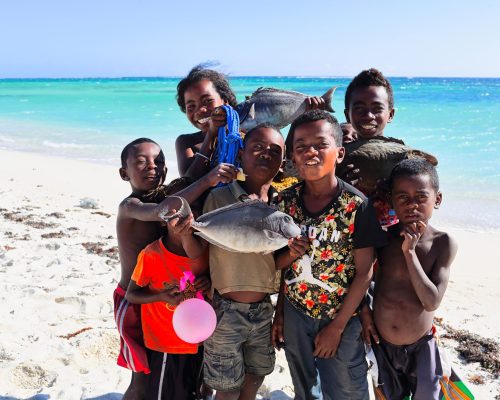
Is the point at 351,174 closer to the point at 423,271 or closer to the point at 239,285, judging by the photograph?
the point at 423,271

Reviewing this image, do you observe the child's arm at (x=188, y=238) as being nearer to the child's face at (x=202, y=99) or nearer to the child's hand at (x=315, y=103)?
the child's face at (x=202, y=99)

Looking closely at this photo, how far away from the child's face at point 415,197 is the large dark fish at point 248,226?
647 millimetres

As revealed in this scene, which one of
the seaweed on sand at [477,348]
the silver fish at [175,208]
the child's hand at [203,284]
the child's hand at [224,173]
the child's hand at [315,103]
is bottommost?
the seaweed on sand at [477,348]

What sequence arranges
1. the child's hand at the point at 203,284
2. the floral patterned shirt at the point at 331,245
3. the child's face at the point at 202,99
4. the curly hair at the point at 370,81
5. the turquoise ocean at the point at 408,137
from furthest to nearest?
the turquoise ocean at the point at 408,137 → the child's face at the point at 202,99 → the curly hair at the point at 370,81 → the child's hand at the point at 203,284 → the floral patterned shirt at the point at 331,245

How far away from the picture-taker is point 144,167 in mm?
2867

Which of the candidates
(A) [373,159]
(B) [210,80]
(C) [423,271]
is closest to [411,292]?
(C) [423,271]

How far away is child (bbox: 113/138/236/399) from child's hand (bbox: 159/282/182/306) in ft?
1.12

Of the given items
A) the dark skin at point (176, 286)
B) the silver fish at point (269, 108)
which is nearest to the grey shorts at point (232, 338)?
the dark skin at point (176, 286)

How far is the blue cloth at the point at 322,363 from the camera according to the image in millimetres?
2510

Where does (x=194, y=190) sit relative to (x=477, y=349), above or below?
above

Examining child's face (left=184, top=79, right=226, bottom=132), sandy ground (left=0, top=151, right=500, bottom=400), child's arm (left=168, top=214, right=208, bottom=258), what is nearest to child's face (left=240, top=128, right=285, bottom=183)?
child's arm (left=168, top=214, right=208, bottom=258)

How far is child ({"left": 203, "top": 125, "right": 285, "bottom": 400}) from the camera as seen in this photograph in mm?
2553

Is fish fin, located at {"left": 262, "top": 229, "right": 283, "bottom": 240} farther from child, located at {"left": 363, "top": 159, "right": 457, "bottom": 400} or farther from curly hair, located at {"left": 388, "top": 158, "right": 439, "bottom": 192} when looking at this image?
curly hair, located at {"left": 388, "top": 158, "right": 439, "bottom": 192}

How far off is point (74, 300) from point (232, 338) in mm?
2743
